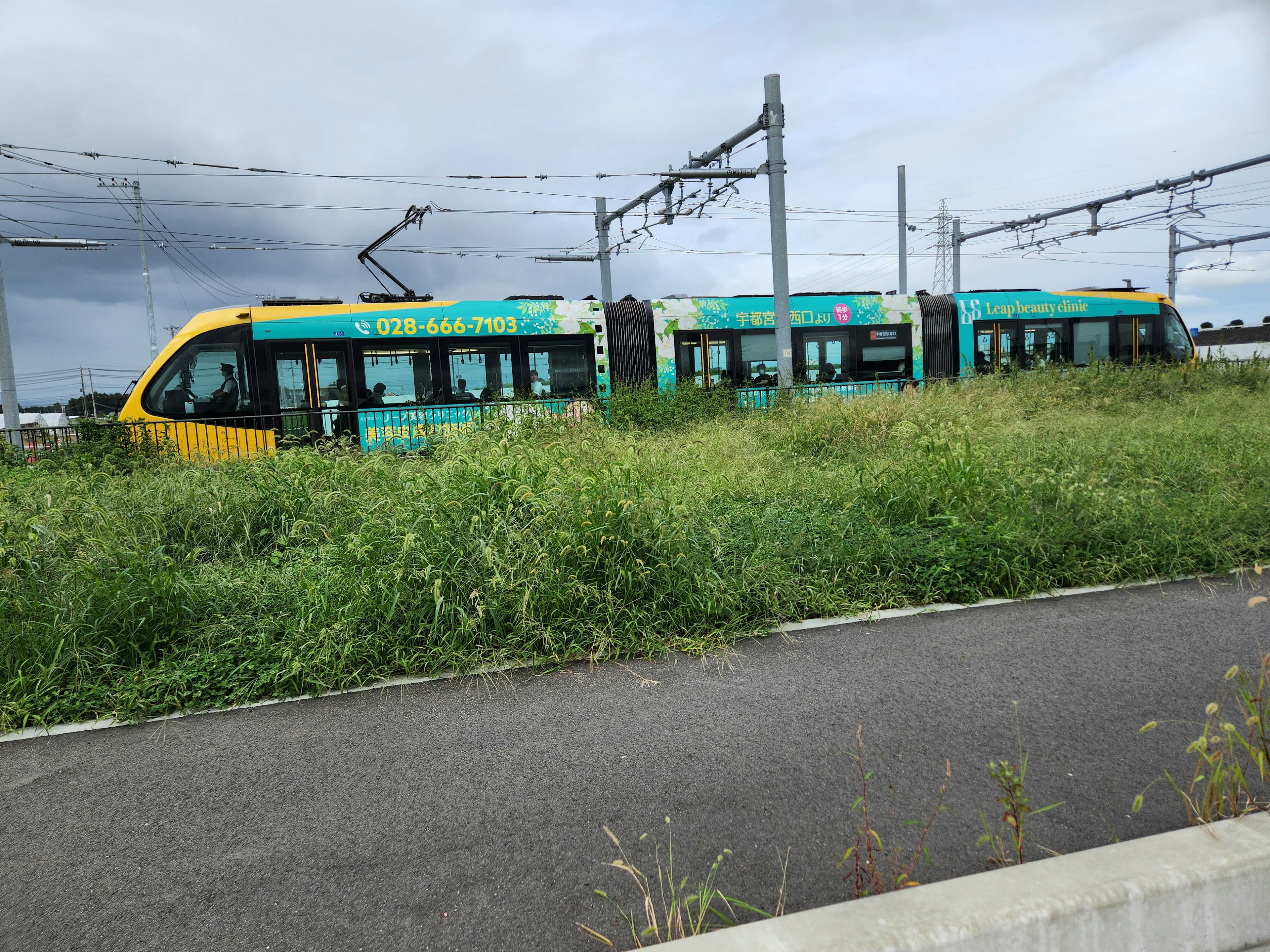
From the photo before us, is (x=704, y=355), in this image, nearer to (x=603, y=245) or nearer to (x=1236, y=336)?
(x=603, y=245)

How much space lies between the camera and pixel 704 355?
1623 centimetres

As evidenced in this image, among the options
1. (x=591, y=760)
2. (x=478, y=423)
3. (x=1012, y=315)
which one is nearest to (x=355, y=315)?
(x=478, y=423)

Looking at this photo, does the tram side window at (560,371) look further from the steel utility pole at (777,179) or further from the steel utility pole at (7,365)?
the steel utility pole at (7,365)

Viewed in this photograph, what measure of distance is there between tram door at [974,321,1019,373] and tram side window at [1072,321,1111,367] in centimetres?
170

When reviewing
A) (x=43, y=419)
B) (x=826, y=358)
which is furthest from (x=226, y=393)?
(x=43, y=419)

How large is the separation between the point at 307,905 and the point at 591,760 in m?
1.20

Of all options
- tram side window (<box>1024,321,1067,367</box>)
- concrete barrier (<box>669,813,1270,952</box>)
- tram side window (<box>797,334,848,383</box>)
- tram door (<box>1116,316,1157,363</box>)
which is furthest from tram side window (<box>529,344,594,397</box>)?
tram door (<box>1116,316,1157,363</box>)

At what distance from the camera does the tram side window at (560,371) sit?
599 inches

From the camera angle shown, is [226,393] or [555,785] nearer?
[555,785]

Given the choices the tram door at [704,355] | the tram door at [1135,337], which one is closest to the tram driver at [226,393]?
the tram door at [704,355]

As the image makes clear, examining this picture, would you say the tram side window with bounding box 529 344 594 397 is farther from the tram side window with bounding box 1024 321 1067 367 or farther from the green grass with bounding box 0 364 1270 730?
the tram side window with bounding box 1024 321 1067 367

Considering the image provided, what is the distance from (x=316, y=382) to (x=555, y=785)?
12342 mm

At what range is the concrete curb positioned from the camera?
370 cm

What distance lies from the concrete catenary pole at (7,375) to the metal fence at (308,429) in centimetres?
273
